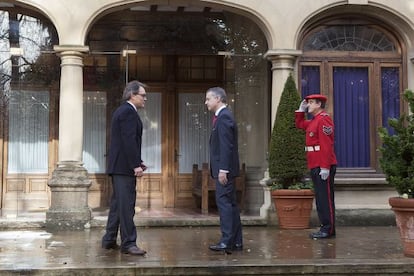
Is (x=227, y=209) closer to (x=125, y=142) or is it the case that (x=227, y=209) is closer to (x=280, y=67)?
(x=125, y=142)

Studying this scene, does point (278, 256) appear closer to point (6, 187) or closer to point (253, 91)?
point (253, 91)

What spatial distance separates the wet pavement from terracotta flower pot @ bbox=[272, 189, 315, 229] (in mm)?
342

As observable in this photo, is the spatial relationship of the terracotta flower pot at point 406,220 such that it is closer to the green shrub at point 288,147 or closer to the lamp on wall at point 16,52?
the green shrub at point 288,147

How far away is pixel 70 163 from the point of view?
9.66 m

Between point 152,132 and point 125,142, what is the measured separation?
6.00 meters

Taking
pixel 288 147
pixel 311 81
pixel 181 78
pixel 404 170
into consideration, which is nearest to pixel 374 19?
pixel 311 81

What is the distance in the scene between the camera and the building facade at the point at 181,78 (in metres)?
10.1

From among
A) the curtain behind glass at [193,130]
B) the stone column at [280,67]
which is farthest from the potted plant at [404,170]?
the curtain behind glass at [193,130]

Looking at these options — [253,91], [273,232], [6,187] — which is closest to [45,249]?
[273,232]

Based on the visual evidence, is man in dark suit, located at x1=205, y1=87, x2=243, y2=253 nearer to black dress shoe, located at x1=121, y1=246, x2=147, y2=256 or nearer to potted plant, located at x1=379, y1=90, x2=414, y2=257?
black dress shoe, located at x1=121, y1=246, x2=147, y2=256

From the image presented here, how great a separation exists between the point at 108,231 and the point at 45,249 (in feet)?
2.83

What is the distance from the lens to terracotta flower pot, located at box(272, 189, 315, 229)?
909 cm

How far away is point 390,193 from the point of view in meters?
10.3

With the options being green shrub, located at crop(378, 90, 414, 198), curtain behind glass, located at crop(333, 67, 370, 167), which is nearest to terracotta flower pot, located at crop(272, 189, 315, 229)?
curtain behind glass, located at crop(333, 67, 370, 167)
